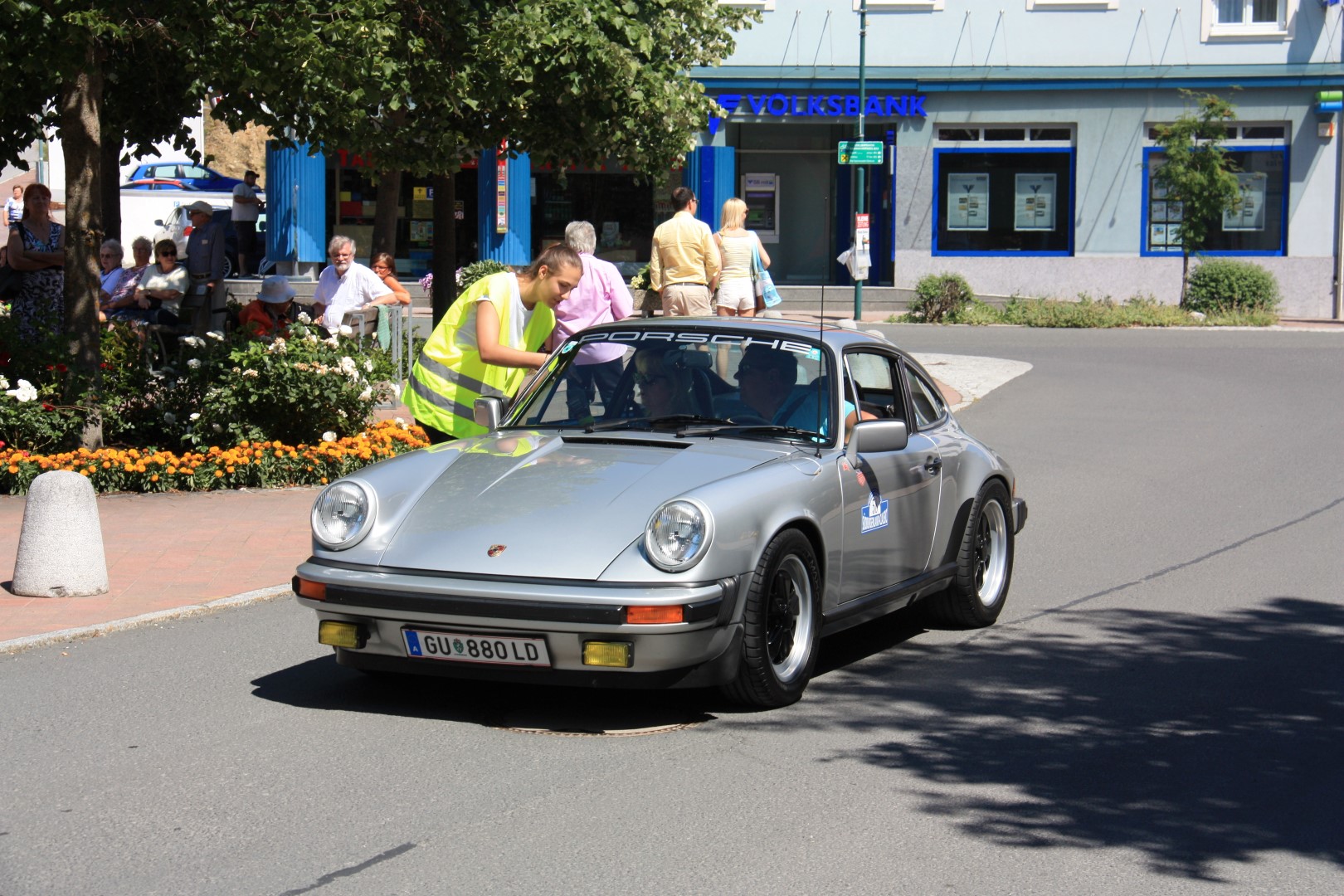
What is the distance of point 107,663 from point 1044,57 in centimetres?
2798

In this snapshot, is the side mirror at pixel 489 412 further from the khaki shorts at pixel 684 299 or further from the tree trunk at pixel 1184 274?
the tree trunk at pixel 1184 274

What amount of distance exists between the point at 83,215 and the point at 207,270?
486 centimetres

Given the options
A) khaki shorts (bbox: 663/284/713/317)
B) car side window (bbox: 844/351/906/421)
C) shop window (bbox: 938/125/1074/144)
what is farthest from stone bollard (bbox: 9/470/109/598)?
shop window (bbox: 938/125/1074/144)

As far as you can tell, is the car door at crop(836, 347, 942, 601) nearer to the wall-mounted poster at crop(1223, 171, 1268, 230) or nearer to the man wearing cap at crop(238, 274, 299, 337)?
the man wearing cap at crop(238, 274, 299, 337)

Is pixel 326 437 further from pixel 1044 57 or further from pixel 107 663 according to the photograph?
pixel 1044 57

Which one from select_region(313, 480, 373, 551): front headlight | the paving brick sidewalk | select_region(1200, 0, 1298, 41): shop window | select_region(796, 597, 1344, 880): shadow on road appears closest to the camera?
select_region(796, 597, 1344, 880): shadow on road

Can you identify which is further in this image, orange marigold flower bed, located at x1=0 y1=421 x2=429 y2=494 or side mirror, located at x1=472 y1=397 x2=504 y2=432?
orange marigold flower bed, located at x1=0 y1=421 x2=429 y2=494

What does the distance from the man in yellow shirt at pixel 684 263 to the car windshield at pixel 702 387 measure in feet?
24.2

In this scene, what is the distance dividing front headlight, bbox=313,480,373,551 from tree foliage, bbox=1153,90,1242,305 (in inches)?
1038

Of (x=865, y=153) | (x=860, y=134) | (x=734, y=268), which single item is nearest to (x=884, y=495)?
(x=734, y=268)

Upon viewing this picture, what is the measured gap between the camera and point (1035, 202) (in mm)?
32188

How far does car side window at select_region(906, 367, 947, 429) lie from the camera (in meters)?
7.55

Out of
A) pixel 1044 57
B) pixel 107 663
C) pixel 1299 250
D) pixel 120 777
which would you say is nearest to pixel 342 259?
pixel 107 663

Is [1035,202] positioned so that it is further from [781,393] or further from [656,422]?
[656,422]
